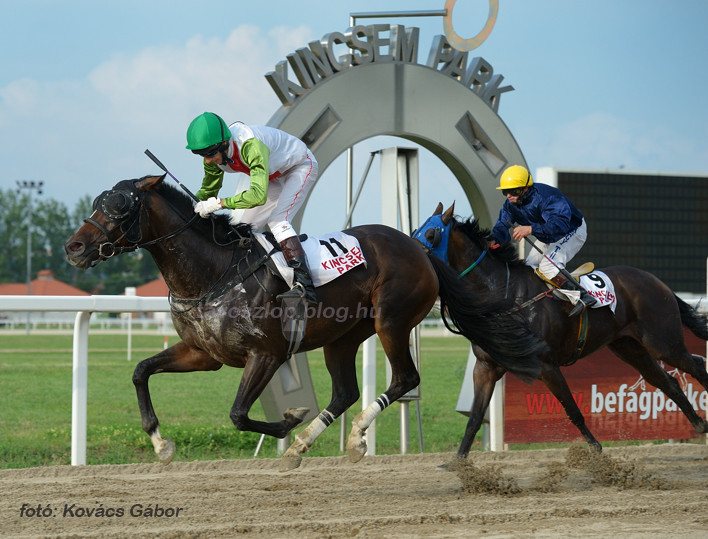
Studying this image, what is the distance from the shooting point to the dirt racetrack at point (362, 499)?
131 inches

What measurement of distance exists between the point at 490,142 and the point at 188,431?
2984 millimetres

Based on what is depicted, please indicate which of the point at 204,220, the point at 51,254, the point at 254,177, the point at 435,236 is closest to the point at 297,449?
the point at 204,220

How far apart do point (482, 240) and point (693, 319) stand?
172cm

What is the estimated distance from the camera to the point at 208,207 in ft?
13.0

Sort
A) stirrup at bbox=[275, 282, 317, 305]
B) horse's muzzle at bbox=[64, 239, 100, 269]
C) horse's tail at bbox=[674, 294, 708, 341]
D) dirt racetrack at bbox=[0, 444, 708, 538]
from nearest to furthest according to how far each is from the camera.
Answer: dirt racetrack at bbox=[0, 444, 708, 538] → horse's muzzle at bbox=[64, 239, 100, 269] → stirrup at bbox=[275, 282, 317, 305] → horse's tail at bbox=[674, 294, 708, 341]

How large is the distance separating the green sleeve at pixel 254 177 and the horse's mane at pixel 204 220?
0.21 m

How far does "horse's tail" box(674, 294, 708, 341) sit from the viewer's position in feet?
18.9

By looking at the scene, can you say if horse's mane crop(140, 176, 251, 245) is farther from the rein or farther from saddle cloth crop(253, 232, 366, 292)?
the rein

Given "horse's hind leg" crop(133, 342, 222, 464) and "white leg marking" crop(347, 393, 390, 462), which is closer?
"horse's hind leg" crop(133, 342, 222, 464)

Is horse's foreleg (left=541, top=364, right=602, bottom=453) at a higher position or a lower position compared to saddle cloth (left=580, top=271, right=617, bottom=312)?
lower

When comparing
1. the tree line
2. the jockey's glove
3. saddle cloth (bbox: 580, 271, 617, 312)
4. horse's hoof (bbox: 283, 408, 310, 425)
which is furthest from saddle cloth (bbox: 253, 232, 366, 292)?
the tree line

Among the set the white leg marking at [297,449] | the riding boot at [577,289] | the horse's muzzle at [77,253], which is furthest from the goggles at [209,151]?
the riding boot at [577,289]

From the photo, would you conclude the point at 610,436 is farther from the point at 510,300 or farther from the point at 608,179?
the point at 608,179

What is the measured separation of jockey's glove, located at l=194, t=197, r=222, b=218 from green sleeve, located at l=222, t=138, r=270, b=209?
0.13 feet
